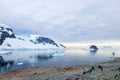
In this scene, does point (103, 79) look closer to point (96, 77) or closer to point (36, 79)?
point (96, 77)

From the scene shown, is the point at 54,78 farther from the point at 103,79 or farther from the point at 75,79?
the point at 103,79

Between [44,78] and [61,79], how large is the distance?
9.91 feet

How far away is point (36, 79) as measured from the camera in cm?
2942

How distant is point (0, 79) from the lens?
1281 inches

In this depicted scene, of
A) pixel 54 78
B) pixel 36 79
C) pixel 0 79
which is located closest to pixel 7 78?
pixel 0 79

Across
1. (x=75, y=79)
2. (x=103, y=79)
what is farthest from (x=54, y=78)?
(x=103, y=79)

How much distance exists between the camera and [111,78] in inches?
858

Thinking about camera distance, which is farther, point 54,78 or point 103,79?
point 54,78

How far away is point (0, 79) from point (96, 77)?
44.0 feet

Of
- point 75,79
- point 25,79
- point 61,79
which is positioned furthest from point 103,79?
point 25,79

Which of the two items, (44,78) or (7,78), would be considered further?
(7,78)

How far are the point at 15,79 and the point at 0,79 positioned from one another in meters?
2.18

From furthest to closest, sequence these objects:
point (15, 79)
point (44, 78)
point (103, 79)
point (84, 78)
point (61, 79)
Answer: point (15, 79), point (44, 78), point (61, 79), point (84, 78), point (103, 79)

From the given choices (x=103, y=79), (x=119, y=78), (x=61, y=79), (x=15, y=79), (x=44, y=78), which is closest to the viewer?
(x=119, y=78)
